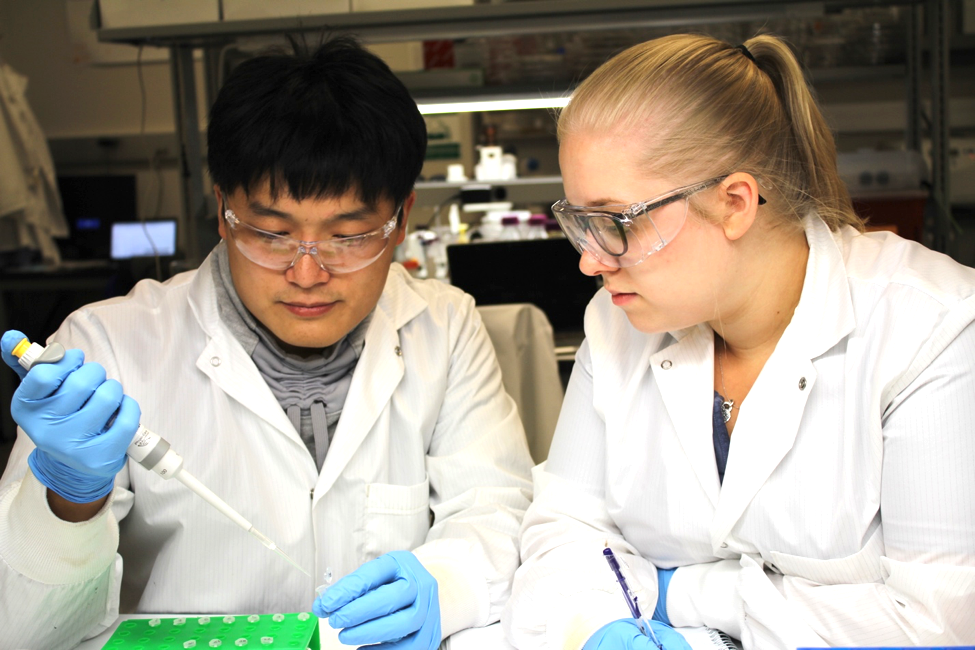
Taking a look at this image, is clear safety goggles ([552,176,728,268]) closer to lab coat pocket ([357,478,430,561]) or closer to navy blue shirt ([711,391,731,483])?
navy blue shirt ([711,391,731,483])

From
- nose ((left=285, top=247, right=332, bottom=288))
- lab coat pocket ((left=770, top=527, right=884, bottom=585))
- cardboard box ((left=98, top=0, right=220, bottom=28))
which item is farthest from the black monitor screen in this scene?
lab coat pocket ((left=770, top=527, right=884, bottom=585))

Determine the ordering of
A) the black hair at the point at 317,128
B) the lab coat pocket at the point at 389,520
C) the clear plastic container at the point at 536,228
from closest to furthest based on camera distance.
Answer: the black hair at the point at 317,128 → the lab coat pocket at the point at 389,520 → the clear plastic container at the point at 536,228

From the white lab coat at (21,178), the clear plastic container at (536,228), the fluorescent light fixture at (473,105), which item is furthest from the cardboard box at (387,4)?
the white lab coat at (21,178)

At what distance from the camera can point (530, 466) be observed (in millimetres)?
1432

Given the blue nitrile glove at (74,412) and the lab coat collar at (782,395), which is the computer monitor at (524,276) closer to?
the lab coat collar at (782,395)

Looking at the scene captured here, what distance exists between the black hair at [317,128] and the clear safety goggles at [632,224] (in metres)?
0.35

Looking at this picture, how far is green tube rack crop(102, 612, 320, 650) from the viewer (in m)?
0.90

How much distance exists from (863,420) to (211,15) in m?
2.50

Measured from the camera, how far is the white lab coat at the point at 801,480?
0.94 m

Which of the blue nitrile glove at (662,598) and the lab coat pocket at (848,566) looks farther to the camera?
the blue nitrile glove at (662,598)

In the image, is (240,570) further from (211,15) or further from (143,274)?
(143,274)

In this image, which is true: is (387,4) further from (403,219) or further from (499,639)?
(499,639)

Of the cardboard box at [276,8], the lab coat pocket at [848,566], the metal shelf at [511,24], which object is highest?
the cardboard box at [276,8]

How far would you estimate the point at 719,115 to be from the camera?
3.40 feet
